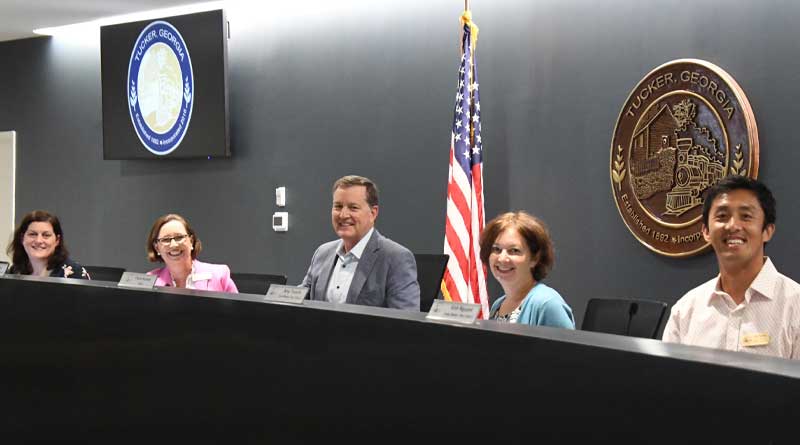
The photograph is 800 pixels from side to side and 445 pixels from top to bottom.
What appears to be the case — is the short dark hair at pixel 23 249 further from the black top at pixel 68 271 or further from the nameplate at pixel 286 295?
the nameplate at pixel 286 295

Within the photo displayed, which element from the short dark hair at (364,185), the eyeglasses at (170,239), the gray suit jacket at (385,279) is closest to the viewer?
the gray suit jacket at (385,279)

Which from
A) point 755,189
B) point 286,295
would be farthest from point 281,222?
point 286,295

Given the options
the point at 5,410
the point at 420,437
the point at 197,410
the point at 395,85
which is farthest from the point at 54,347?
the point at 395,85

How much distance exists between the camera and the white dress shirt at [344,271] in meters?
3.43

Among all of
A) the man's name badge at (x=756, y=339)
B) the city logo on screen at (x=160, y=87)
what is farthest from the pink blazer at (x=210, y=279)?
the city logo on screen at (x=160, y=87)

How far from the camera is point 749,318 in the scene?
2367 mm

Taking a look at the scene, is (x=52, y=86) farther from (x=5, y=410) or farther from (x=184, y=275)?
(x=5, y=410)

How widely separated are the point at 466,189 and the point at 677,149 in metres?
1.15

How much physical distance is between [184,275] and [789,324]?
2.46 meters

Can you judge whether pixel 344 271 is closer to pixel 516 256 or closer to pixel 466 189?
pixel 516 256

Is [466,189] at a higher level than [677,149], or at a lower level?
lower

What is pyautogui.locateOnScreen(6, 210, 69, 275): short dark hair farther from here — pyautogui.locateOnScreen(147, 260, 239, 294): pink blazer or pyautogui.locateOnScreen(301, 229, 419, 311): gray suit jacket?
pyautogui.locateOnScreen(301, 229, 419, 311): gray suit jacket

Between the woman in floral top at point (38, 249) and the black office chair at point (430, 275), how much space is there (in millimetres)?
1479

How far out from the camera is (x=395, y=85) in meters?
6.01
